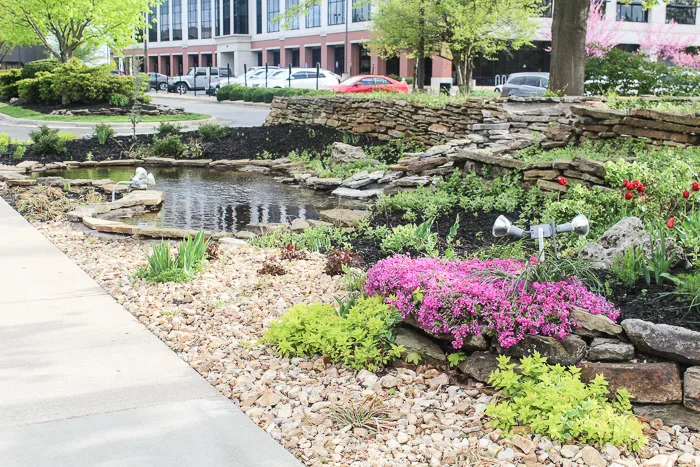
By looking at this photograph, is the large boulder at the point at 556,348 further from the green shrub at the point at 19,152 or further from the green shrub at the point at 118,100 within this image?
the green shrub at the point at 118,100

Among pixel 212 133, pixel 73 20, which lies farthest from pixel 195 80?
pixel 212 133

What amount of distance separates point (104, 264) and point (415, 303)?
3812 millimetres

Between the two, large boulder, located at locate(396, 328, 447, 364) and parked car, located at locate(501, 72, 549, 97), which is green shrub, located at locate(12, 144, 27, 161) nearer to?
large boulder, located at locate(396, 328, 447, 364)

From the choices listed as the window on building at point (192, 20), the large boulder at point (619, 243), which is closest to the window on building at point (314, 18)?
the window on building at point (192, 20)

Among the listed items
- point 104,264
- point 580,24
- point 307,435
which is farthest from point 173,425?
point 580,24

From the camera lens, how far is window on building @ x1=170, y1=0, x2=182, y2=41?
257 feet

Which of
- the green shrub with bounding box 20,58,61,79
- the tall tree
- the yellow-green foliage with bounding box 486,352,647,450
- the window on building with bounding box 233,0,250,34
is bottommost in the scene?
the yellow-green foliage with bounding box 486,352,647,450

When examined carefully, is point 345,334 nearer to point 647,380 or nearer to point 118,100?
point 647,380

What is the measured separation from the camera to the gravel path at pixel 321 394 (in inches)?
150

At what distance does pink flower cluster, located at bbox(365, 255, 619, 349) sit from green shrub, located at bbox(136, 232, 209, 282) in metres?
2.39

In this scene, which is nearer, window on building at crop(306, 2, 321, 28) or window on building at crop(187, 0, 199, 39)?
window on building at crop(306, 2, 321, 28)

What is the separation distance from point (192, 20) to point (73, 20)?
146 feet

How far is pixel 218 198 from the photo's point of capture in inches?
492

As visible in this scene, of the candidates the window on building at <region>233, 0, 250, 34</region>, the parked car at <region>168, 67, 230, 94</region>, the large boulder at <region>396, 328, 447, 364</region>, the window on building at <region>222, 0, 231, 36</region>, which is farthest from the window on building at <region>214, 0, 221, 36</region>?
the large boulder at <region>396, 328, 447, 364</region>
